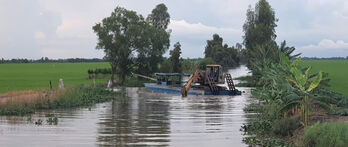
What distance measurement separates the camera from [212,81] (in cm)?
3666

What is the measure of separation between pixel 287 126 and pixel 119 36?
3668 centimetres

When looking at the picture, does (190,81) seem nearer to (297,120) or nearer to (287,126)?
(297,120)

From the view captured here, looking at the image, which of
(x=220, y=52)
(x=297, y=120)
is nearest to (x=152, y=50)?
(x=297, y=120)

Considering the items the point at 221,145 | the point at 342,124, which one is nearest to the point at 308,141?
the point at 342,124

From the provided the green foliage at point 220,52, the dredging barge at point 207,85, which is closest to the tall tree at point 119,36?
the dredging barge at point 207,85

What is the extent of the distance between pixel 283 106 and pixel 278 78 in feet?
3.50

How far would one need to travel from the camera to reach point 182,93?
34781mm

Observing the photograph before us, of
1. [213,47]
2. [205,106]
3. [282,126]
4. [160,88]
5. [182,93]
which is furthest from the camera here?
[213,47]

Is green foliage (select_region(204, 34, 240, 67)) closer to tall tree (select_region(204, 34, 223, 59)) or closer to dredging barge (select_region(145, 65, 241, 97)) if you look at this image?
tall tree (select_region(204, 34, 223, 59))

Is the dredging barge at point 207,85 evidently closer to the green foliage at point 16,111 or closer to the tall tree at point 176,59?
the green foliage at point 16,111

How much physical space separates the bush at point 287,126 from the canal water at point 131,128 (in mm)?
1243

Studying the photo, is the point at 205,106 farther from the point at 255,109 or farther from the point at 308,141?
the point at 308,141

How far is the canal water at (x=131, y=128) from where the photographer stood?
46.4ft

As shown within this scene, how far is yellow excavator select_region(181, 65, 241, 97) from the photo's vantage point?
1389 inches
